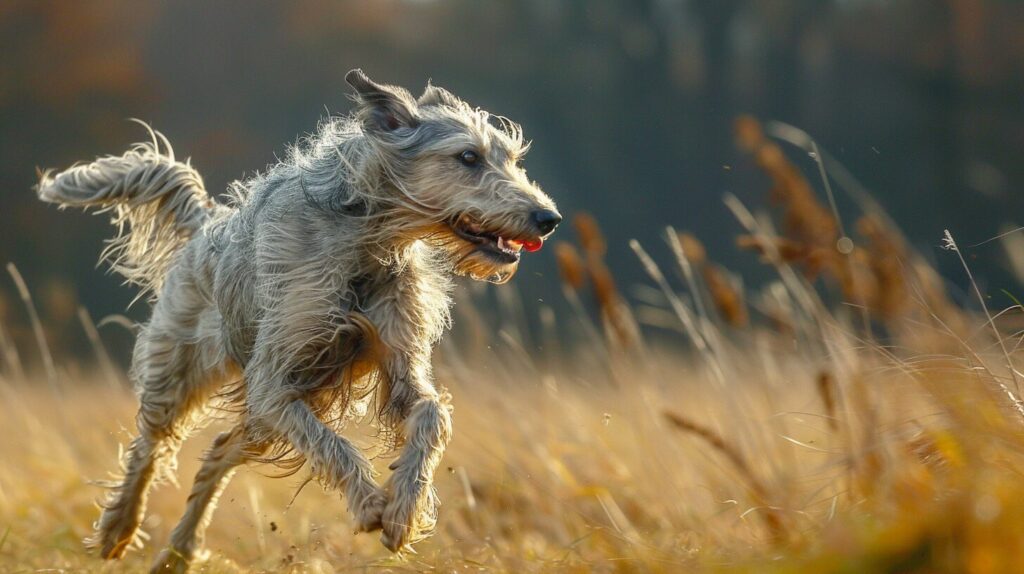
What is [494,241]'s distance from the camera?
434 centimetres

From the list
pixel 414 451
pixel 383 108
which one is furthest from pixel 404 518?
pixel 383 108

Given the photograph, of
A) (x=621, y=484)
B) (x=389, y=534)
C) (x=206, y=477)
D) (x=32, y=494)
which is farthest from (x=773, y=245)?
(x=32, y=494)

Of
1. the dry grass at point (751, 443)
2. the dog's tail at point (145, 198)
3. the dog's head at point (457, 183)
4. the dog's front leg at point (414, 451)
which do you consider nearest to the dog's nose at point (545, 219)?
the dog's head at point (457, 183)

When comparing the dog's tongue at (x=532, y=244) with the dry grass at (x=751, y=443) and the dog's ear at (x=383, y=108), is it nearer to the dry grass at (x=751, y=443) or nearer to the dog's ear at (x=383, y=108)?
the dry grass at (x=751, y=443)

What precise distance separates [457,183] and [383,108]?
488 millimetres

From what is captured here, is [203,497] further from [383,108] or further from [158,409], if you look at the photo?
[383,108]

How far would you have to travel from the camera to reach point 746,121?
12.9 feet

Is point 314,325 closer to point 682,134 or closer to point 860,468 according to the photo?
point 860,468

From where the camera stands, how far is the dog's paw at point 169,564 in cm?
518

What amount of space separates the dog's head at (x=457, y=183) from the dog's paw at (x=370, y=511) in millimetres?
972

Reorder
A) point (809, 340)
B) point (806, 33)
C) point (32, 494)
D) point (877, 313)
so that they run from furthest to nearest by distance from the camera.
Answer: point (806, 33) → point (32, 494) → point (809, 340) → point (877, 313)

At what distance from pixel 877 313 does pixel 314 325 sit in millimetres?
2124

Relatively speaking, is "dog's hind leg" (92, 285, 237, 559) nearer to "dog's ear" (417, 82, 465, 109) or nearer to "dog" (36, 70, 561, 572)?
"dog" (36, 70, 561, 572)

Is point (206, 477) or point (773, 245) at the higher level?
point (773, 245)
